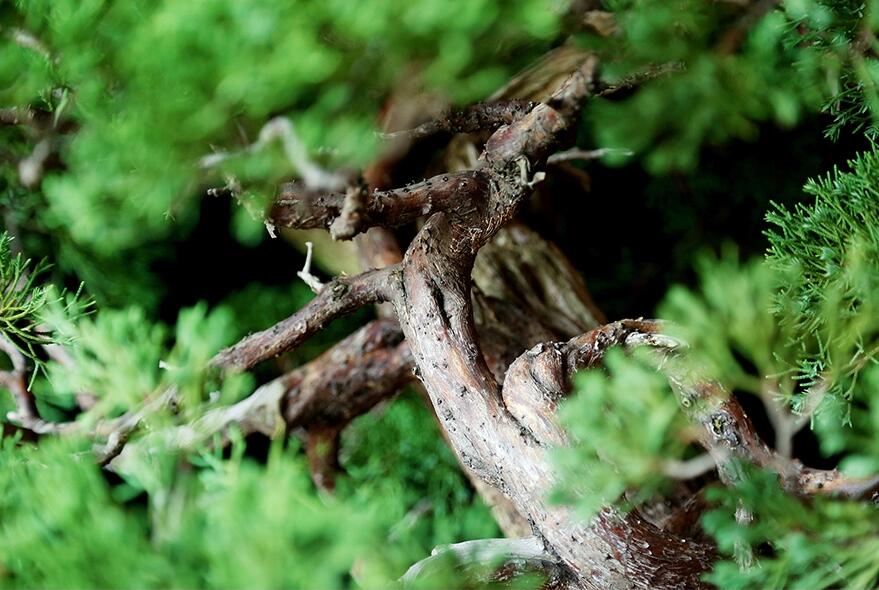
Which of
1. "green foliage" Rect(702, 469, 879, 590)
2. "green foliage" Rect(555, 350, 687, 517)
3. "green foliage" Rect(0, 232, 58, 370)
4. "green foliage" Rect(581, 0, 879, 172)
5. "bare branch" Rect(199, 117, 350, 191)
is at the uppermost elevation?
"green foliage" Rect(0, 232, 58, 370)

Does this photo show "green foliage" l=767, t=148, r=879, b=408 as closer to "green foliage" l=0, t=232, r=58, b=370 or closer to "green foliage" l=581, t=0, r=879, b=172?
"green foliage" l=581, t=0, r=879, b=172

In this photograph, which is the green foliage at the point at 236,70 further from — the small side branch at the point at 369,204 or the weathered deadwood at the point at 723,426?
the weathered deadwood at the point at 723,426

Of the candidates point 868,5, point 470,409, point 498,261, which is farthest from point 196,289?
point 868,5

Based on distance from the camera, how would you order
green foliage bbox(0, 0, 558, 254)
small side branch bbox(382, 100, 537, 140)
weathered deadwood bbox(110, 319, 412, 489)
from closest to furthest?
1. green foliage bbox(0, 0, 558, 254)
2. small side branch bbox(382, 100, 537, 140)
3. weathered deadwood bbox(110, 319, 412, 489)

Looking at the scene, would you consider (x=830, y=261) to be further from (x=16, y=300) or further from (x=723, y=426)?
(x=16, y=300)

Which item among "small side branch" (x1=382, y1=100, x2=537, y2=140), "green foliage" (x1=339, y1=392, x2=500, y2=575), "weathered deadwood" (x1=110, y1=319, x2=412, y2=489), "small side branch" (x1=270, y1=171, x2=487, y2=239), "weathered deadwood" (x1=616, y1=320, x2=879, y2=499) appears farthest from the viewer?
"green foliage" (x1=339, y1=392, x2=500, y2=575)

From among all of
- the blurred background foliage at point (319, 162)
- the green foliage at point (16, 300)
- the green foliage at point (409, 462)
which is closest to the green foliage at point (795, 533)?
the blurred background foliage at point (319, 162)

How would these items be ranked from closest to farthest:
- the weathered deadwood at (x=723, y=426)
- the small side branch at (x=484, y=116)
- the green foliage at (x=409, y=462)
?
the weathered deadwood at (x=723, y=426)
the small side branch at (x=484, y=116)
the green foliage at (x=409, y=462)

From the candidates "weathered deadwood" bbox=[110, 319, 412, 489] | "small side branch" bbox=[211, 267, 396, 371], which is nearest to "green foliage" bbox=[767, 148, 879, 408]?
"small side branch" bbox=[211, 267, 396, 371]

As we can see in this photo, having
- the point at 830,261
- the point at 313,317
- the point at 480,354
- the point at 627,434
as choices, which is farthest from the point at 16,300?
the point at 830,261

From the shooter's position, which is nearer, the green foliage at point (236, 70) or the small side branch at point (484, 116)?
the green foliage at point (236, 70)
